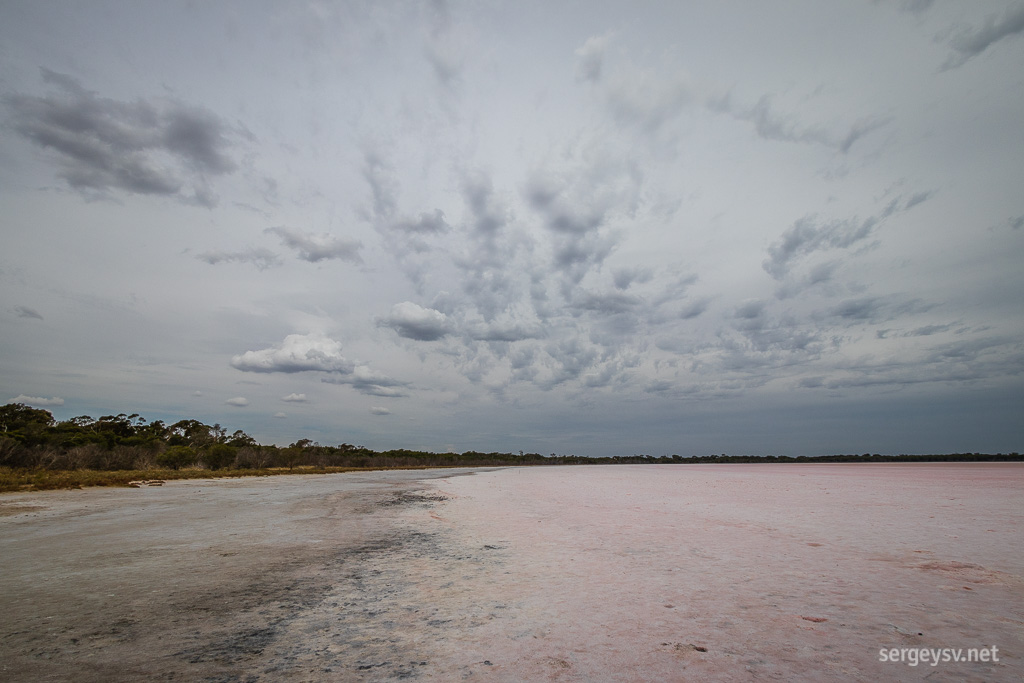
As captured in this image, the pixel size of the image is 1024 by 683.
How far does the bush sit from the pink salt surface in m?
37.8

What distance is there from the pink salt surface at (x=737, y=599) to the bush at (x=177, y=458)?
37.8 metres

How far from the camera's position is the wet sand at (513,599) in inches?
115

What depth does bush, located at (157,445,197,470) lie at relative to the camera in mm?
34219

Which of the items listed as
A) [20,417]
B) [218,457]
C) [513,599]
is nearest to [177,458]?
[218,457]

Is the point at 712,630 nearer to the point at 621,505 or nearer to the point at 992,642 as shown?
the point at 992,642

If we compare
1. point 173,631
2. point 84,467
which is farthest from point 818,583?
point 84,467

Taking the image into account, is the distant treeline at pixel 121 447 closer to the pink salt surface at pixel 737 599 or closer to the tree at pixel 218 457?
the tree at pixel 218 457

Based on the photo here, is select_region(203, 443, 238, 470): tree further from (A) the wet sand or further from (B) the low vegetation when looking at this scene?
(A) the wet sand

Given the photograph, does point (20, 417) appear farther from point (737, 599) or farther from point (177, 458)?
point (737, 599)

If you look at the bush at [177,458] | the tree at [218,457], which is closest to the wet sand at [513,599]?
the bush at [177,458]

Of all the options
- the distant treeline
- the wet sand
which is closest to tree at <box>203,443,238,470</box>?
the distant treeline

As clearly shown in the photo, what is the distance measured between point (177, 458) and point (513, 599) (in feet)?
137

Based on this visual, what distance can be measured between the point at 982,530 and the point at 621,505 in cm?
716

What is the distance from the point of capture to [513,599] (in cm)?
436
